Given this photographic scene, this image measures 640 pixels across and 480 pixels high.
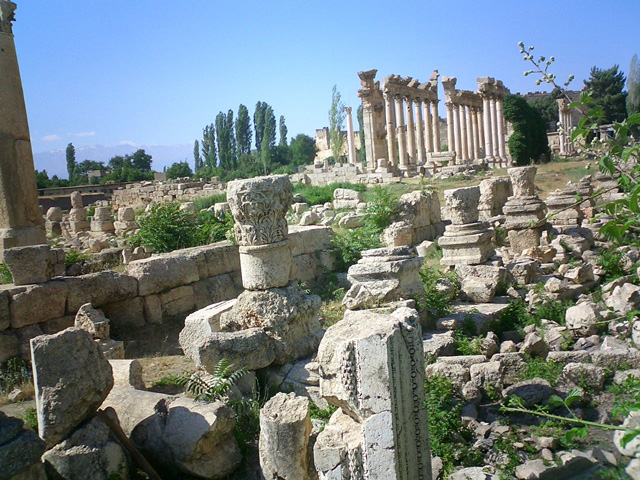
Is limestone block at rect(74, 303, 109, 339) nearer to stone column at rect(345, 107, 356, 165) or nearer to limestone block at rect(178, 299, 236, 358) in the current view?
limestone block at rect(178, 299, 236, 358)

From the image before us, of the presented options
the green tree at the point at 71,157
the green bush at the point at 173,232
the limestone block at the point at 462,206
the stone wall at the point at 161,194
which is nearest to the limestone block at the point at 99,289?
the green bush at the point at 173,232

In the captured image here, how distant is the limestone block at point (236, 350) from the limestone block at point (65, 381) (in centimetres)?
131

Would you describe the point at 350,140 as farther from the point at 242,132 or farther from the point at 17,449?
the point at 17,449

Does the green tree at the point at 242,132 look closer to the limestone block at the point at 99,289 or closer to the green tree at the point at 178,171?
the green tree at the point at 178,171

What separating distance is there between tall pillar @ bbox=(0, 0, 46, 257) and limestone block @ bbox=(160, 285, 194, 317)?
4269mm

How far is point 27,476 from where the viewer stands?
12.6ft

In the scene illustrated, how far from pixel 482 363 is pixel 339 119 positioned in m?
48.1

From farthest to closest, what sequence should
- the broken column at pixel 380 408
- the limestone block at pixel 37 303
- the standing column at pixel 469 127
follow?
the standing column at pixel 469 127, the limestone block at pixel 37 303, the broken column at pixel 380 408

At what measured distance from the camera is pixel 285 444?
14.3 ft

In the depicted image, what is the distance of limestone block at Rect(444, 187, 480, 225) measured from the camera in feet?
34.5

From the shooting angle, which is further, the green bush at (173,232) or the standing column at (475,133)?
the standing column at (475,133)

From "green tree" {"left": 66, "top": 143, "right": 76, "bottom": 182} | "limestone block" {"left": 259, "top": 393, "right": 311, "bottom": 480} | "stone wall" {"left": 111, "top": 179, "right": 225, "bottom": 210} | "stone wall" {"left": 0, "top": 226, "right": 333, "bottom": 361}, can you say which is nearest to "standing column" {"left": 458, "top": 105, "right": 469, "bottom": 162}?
"stone wall" {"left": 111, "top": 179, "right": 225, "bottom": 210}

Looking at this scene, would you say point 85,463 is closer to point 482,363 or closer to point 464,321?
point 482,363

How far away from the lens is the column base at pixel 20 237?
436 inches
